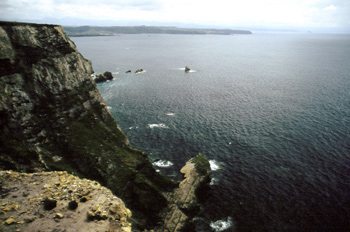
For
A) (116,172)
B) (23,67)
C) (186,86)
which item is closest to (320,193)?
(116,172)

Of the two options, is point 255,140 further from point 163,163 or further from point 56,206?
point 56,206

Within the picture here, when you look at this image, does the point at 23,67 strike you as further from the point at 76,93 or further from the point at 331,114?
the point at 331,114

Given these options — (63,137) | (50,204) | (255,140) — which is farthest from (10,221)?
(255,140)

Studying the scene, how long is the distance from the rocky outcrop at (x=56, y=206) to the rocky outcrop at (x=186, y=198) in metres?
19.0

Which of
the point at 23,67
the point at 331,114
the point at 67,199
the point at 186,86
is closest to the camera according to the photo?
the point at 67,199

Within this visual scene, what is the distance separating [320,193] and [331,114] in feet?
190

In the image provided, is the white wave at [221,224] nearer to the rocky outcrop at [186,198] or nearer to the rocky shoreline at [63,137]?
the rocky outcrop at [186,198]

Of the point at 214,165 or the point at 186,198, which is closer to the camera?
the point at 186,198

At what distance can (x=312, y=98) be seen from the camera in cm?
11481

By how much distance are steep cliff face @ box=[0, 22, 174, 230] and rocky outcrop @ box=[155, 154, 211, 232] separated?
2.62 m

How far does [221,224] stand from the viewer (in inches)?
1758

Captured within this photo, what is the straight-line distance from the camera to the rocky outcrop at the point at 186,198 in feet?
145

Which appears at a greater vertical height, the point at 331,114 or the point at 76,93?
the point at 76,93

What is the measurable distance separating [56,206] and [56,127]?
2959 cm
